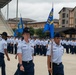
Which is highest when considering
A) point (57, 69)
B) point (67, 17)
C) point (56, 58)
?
point (67, 17)

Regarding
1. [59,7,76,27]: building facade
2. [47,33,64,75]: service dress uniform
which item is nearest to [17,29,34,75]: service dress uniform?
[47,33,64,75]: service dress uniform

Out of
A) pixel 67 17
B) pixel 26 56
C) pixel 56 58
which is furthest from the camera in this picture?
pixel 67 17

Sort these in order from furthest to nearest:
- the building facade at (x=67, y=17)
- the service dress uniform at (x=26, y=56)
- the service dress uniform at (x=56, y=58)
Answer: the building facade at (x=67, y=17) → the service dress uniform at (x=56, y=58) → the service dress uniform at (x=26, y=56)

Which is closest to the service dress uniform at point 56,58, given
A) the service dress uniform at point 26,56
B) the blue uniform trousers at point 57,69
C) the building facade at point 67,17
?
the blue uniform trousers at point 57,69

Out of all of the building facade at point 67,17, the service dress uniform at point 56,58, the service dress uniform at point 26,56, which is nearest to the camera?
the service dress uniform at point 26,56

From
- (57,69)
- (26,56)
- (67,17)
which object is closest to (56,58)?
(57,69)

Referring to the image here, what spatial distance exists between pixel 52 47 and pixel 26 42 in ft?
2.38

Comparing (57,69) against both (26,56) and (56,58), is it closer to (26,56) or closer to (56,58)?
(56,58)

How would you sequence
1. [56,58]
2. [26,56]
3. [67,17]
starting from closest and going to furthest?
[26,56] < [56,58] < [67,17]

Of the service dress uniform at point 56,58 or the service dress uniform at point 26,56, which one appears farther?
the service dress uniform at point 56,58

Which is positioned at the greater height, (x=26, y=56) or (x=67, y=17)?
(x=67, y=17)

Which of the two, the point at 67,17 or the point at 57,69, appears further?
the point at 67,17

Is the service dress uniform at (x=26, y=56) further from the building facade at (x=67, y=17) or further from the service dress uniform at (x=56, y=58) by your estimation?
the building facade at (x=67, y=17)

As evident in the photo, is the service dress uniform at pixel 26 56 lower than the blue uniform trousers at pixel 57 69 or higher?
higher
